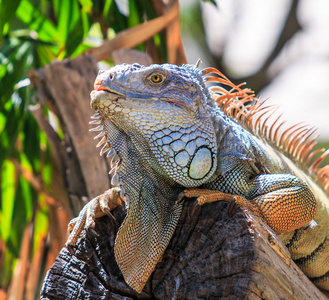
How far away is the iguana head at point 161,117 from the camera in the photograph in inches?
86.6

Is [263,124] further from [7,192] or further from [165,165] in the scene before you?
[7,192]

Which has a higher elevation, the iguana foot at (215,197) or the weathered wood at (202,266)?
the iguana foot at (215,197)

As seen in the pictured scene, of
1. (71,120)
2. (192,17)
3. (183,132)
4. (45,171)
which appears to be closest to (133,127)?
(183,132)

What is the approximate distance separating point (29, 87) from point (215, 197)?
3.18 metres

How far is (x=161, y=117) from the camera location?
2.22m

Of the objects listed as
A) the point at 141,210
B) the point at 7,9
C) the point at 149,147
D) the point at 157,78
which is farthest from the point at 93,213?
the point at 7,9

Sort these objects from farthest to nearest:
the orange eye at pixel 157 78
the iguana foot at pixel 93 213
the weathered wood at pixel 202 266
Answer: the iguana foot at pixel 93 213 < the orange eye at pixel 157 78 < the weathered wood at pixel 202 266

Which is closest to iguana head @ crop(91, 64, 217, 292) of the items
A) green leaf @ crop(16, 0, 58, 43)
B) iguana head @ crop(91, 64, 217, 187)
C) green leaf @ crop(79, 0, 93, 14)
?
iguana head @ crop(91, 64, 217, 187)

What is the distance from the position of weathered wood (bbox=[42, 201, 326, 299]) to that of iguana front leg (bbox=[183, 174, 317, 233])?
17 centimetres

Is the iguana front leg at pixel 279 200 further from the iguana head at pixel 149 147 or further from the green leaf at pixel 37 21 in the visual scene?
the green leaf at pixel 37 21

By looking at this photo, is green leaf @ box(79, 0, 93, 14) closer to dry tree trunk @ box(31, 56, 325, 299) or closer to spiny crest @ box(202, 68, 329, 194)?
spiny crest @ box(202, 68, 329, 194)

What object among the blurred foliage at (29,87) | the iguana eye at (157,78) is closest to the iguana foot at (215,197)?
the iguana eye at (157,78)

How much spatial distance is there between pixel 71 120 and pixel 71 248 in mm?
1961

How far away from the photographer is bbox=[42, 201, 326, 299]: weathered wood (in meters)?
1.91
